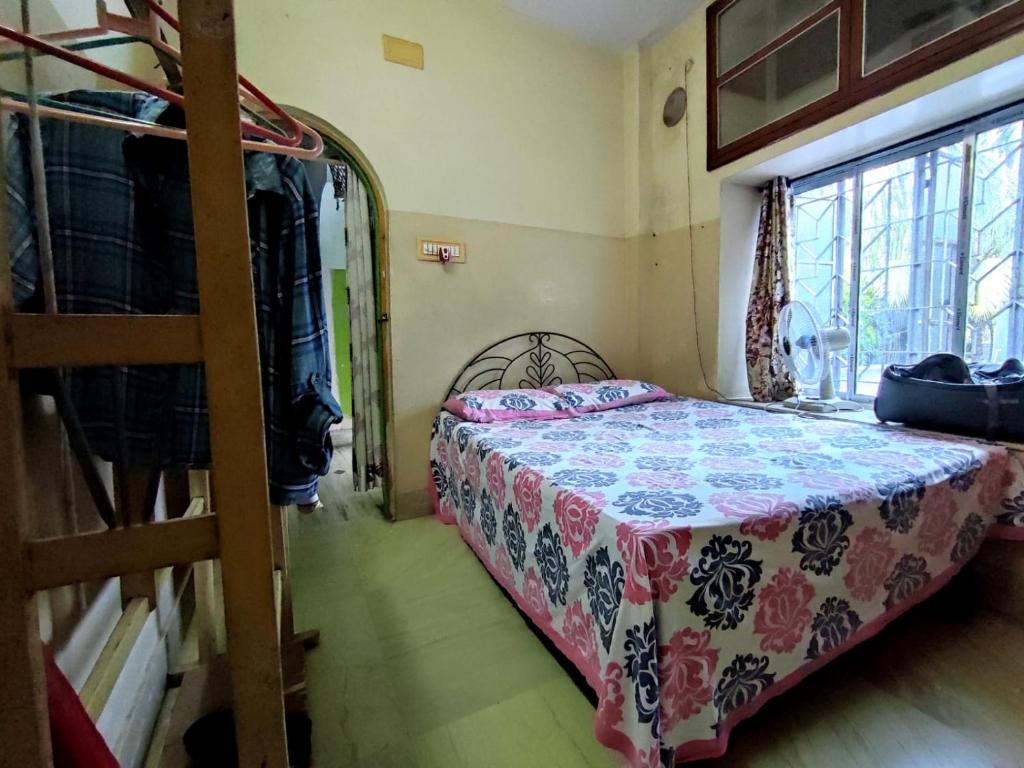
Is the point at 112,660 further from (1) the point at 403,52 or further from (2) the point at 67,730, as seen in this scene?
(1) the point at 403,52

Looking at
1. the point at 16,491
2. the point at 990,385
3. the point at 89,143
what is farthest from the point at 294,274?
the point at 990,385

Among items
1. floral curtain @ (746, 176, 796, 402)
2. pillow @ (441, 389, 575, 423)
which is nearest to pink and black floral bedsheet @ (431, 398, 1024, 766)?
pillow @ (441, 389, 575, 423)

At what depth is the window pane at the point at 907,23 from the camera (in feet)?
6.18

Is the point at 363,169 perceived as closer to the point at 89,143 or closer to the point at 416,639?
the point at 89,143

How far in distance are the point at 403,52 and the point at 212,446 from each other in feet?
9.64

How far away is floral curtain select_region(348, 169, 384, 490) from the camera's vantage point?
279 cm

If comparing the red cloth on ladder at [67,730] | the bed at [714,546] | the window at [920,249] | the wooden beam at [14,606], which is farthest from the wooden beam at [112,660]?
the window at [920,249]

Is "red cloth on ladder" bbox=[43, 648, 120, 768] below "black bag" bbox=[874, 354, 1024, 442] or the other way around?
below

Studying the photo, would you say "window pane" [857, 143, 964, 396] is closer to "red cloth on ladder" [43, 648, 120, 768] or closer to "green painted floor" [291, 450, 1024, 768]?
"green painted floor" [291, 450, 1024, 768]

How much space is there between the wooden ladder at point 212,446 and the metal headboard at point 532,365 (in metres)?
2.31

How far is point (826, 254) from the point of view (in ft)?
9.64

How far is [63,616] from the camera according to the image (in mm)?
874

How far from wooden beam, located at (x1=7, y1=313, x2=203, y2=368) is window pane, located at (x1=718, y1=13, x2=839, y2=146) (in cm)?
316

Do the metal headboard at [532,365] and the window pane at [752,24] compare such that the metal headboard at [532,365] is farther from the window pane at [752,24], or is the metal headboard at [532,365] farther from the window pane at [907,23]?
the window pane at [907,23]
